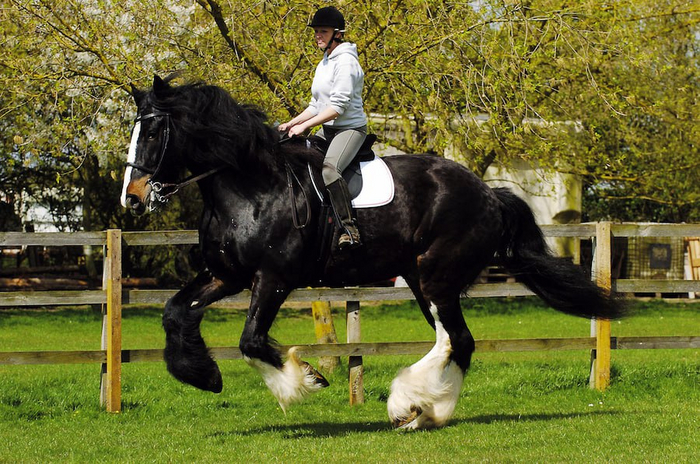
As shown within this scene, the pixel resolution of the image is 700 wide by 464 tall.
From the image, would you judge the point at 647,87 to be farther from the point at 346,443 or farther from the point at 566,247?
the point at 346,443

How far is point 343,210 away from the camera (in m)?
6.68

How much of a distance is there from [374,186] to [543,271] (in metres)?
1.76

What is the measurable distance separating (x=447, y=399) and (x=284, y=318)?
1367 cm

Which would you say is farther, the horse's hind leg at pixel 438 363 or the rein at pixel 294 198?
the horse's hind leg at pixel 438 363

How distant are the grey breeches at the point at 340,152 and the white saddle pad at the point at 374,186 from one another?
201mm

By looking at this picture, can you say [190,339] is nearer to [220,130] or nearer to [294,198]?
[294,198]

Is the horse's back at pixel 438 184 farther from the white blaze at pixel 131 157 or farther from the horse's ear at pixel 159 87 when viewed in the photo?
the white blaze at pixel 131 157

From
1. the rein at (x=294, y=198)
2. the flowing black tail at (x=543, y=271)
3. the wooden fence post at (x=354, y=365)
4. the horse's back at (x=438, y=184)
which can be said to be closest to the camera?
the rein at (x=294, y=198)

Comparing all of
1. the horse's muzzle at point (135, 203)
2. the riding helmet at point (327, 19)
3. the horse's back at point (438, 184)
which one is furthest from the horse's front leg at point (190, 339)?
the riding helmet at point (327, 19)

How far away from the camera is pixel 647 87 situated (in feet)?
69.5

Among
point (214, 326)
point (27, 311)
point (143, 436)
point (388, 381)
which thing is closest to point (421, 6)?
point (388, 381)

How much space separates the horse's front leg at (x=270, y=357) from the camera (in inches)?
252

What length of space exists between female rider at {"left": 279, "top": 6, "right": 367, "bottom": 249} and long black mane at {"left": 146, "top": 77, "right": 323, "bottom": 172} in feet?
0.73

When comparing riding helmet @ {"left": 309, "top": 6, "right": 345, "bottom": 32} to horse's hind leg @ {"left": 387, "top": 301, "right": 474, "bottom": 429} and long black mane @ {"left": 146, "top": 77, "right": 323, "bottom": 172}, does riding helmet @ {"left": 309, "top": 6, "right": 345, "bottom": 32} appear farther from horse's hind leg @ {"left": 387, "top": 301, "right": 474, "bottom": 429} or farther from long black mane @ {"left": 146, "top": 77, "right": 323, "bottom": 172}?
horse's hind leg @ {"left": 387, "top": 301, "right": 474, "bottom": 429}
